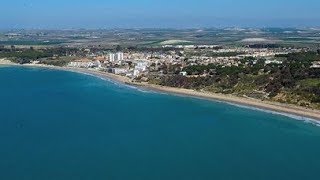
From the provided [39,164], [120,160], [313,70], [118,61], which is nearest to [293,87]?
[313,70]

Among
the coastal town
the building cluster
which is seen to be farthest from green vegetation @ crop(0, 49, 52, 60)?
the building cluster

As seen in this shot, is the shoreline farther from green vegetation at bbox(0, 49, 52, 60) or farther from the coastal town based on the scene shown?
green vegetation at bbox(0, 49, 52, 60)

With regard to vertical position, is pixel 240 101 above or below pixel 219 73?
below

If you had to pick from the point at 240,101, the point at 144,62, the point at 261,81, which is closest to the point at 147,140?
the point at 240,101

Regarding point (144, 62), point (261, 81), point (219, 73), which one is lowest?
point (144, 62)

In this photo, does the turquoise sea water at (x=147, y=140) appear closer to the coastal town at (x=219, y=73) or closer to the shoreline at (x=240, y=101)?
the shoreline at (x=240, y=101)

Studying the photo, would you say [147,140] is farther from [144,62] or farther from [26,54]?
[26,54]

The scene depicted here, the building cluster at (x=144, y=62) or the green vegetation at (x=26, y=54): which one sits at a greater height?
the building cluster at (x=144, y=62)

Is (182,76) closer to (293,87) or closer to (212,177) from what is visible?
(293,87)

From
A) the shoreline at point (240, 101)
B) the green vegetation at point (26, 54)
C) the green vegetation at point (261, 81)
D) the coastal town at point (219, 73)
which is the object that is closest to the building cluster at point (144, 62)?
the coastal town at point (219, 73)
